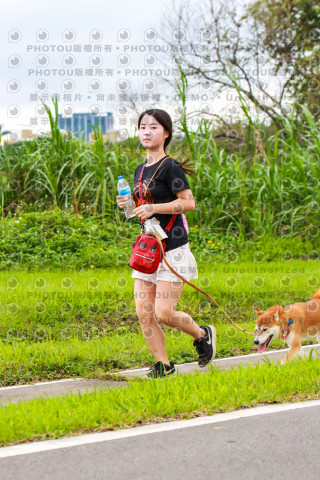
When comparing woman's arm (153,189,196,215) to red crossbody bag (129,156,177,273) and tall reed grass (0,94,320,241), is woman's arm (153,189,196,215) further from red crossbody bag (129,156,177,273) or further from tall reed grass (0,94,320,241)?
tall reed grass (0,94,320,241)

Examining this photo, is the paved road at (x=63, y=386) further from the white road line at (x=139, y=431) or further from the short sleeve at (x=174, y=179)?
the short sleeve at (x=174, y=179)

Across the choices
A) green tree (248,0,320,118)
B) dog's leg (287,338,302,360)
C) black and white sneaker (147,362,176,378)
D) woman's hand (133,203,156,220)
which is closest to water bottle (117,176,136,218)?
woman's hand (133,203,156,220)

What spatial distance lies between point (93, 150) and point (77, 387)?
7459 mm

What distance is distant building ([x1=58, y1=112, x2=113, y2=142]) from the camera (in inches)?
469

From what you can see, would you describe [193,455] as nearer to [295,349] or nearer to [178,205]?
[178,205]

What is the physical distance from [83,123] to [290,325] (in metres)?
7.91

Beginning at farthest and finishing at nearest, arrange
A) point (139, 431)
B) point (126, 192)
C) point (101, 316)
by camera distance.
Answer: point (101, 316)
point (126, 192)
point (139, 431)

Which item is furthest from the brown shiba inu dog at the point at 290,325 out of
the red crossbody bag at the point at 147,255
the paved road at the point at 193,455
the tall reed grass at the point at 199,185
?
the tall reed grass at the point at 199,185

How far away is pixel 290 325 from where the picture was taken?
5703 mm

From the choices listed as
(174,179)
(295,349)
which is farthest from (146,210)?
(295,349)

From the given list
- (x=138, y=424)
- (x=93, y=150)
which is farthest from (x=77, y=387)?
(x=93, y=150)

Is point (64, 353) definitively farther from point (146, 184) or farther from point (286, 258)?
point (286, 258)

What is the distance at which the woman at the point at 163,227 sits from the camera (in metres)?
4.94

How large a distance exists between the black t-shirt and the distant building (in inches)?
276
